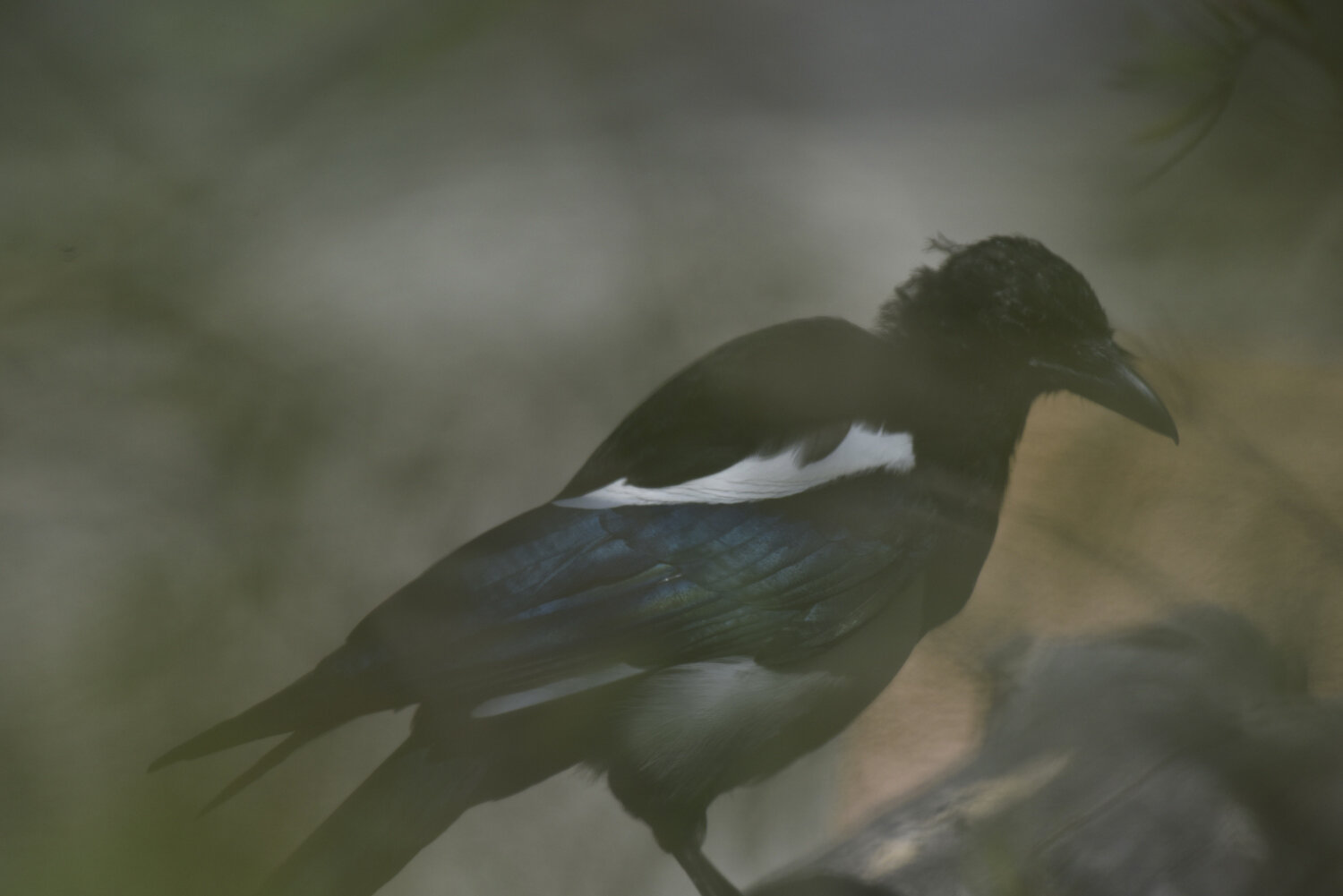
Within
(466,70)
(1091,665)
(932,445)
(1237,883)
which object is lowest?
(1237,883)

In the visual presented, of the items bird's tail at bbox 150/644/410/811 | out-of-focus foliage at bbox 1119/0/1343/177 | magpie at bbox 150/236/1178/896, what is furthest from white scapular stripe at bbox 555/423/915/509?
out-of-focus foliage at bbox 1119/0/1343/177

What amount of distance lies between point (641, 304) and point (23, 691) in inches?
12.6

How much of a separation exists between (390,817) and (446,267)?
26 centimetres

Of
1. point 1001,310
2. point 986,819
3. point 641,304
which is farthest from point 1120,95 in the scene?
point 986,819

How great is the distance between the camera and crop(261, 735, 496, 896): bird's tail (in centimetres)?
39

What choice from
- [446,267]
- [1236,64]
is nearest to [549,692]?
[446,267]

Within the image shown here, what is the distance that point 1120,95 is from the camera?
531 mm

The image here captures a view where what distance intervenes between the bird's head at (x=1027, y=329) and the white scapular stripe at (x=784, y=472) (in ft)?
0.21

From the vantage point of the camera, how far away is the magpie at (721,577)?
1.34 ft

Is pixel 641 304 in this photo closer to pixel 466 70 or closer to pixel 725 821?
pixel 466 70

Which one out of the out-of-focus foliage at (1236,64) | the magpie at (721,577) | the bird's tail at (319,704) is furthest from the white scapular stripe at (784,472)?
the out-of-focus foliage at (1236,64)

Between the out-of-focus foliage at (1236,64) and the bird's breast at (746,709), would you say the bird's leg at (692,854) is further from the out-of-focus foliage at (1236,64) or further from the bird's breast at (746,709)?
the out-of-focus foliage at (1236,64)

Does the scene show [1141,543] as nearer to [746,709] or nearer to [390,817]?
[746,709]

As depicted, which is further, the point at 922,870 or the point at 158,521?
the point at 922,870
